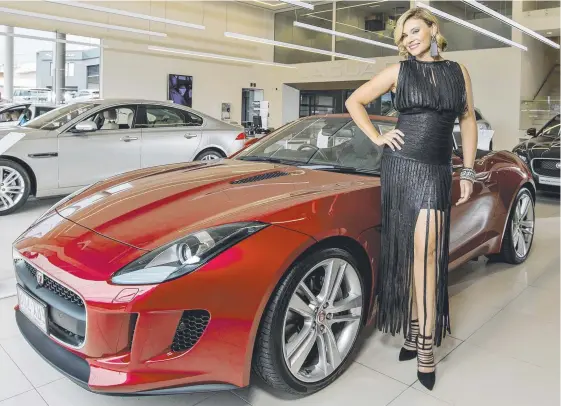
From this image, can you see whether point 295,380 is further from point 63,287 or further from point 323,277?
point 63,287

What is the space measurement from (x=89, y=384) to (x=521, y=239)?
310 cm

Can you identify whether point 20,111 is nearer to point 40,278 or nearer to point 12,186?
point 12,186

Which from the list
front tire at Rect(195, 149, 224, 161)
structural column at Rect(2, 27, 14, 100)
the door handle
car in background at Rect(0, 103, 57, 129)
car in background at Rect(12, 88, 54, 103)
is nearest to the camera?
the door handle

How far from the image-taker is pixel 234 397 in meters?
1.77

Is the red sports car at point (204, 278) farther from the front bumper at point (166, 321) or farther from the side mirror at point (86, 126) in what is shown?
the side mirror at point (86, 126)

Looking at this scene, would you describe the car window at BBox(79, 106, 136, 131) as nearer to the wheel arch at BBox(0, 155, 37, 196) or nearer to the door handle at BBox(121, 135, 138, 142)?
the door handle at BBox(121, 135, 138, 142)

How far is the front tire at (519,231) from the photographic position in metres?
3.26

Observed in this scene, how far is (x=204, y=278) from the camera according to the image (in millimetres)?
1395

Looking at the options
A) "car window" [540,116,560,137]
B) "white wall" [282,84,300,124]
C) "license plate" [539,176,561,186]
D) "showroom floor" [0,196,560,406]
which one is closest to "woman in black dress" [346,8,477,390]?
"showroom floor" [0,196,560,406]

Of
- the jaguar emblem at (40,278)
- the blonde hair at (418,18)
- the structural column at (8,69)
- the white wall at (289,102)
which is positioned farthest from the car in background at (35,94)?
the blonde hair at (418,18)

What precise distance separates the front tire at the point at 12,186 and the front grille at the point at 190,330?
4165 mm

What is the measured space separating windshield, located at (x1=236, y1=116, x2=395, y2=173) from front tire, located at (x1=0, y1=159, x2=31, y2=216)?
316 centimetres

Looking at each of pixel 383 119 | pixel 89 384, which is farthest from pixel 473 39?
pixel 89 384

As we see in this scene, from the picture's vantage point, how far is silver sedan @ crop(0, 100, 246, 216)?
4.89 m
